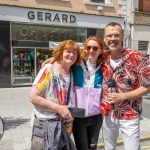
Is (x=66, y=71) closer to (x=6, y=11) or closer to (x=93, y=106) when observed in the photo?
(x=93, y=106)

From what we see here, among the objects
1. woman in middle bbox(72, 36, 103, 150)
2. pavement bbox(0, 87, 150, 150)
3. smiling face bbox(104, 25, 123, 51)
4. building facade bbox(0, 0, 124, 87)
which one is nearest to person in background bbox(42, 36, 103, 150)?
woman in middle bbox(72, 36, 103, 150)

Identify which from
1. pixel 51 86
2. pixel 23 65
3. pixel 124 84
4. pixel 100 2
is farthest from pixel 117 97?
pixel 100 2

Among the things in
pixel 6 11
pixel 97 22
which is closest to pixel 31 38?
pixel 6 11

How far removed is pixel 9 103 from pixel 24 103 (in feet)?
1.72

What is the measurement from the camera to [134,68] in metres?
2.61

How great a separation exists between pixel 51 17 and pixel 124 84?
11113 millimetres

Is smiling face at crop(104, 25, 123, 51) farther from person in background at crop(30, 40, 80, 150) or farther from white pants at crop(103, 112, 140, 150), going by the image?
white pants at crop(103, 112, 140, 150)

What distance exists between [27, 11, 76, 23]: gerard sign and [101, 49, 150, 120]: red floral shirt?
419 inches

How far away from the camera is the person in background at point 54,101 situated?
241cm

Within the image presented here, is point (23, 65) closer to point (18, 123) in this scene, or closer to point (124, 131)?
point (18, 123)

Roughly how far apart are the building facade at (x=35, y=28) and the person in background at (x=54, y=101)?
33.9 feet

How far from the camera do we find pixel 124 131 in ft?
9.03

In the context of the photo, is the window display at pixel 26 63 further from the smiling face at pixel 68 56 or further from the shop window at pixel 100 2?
the smiling face at pixel 68 56

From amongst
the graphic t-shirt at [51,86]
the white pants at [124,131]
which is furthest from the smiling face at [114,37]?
the white pants at [124,131]
